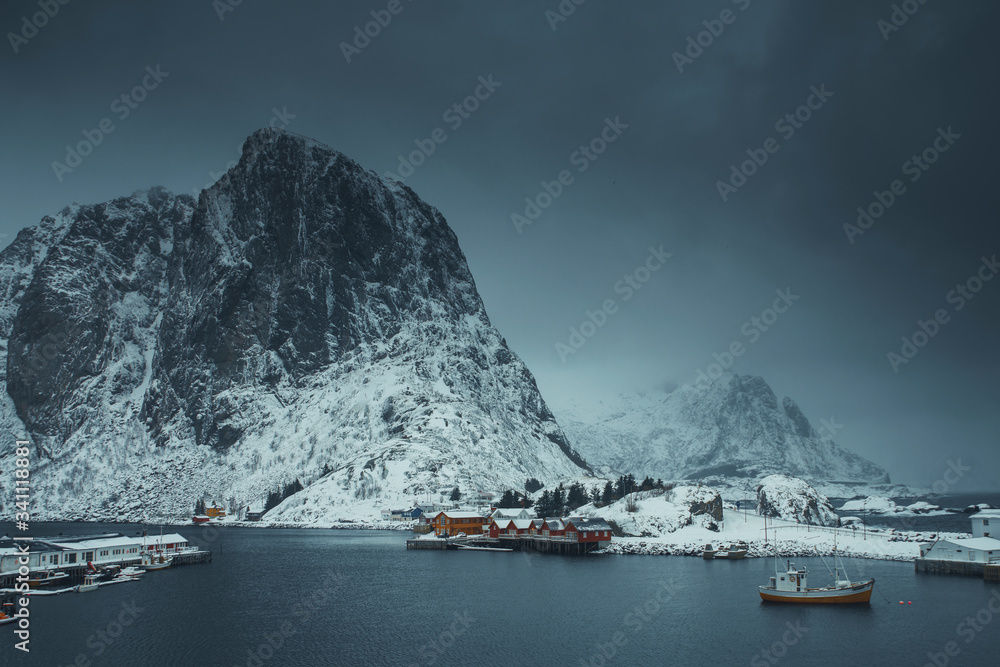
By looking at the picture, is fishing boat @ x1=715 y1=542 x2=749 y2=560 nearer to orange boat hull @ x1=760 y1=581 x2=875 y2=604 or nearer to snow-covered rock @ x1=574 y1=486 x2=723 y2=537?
snow-covered rock @ x1=574 y1=486 x2=723 y2=537

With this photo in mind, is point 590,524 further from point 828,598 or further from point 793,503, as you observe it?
point 828,598

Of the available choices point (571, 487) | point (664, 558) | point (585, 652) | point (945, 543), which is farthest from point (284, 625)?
point (571, 487)

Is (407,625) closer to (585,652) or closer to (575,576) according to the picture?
(585,652)

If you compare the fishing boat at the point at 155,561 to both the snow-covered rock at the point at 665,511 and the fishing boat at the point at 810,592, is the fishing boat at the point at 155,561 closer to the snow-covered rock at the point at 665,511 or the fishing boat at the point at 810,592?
the snow-covered rock at the point at 665,511

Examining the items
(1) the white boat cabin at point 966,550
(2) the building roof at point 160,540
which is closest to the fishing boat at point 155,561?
(2) the building roof at point 160,540

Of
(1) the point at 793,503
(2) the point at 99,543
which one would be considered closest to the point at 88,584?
(2) the point at 99,543
